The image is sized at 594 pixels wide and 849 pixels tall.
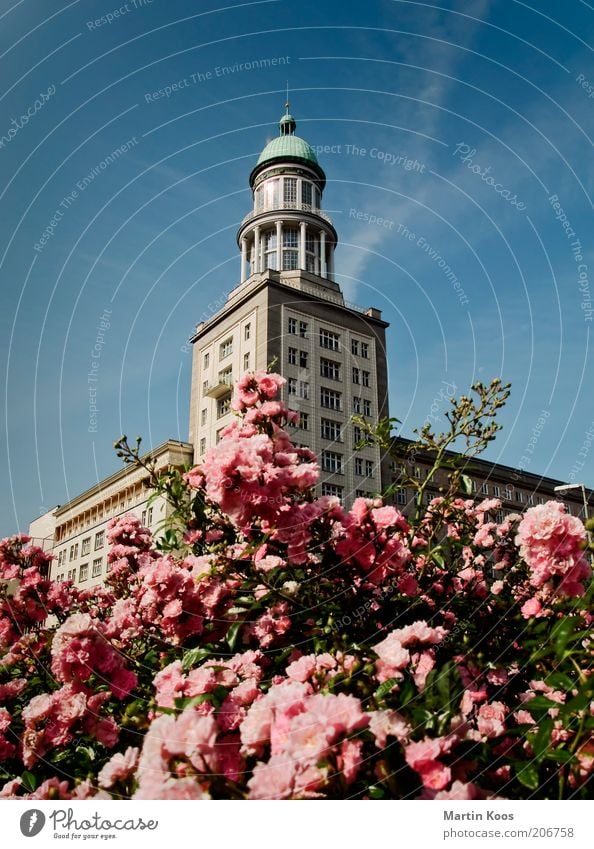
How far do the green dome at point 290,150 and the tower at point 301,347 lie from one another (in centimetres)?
53

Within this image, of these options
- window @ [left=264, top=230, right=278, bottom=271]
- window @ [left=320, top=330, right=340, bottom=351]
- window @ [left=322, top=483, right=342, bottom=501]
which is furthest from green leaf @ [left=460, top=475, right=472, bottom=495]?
window @ [left=264, top=230, right=278, bottom=271]

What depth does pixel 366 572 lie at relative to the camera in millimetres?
2883

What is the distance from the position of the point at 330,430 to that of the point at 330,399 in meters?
1.53

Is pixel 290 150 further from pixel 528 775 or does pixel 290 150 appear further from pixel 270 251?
pixel 528 775

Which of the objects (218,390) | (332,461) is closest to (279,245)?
(218,390)

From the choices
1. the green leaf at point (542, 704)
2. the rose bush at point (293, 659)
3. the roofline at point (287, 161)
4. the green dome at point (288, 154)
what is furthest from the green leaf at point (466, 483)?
the green dome at point (288, 154)

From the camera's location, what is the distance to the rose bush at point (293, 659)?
5.56 feet

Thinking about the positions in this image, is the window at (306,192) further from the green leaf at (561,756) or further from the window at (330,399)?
the green leaf at (561,756)

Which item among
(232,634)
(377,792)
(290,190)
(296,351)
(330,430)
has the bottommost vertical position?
(377,792)

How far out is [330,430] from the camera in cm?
2997

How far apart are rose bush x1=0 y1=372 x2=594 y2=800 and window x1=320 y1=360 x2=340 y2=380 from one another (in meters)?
25.7

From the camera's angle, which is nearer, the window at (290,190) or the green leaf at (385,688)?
the green leaf at (385,688)

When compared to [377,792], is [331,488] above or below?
above

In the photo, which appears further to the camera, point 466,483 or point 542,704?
point 466,483
